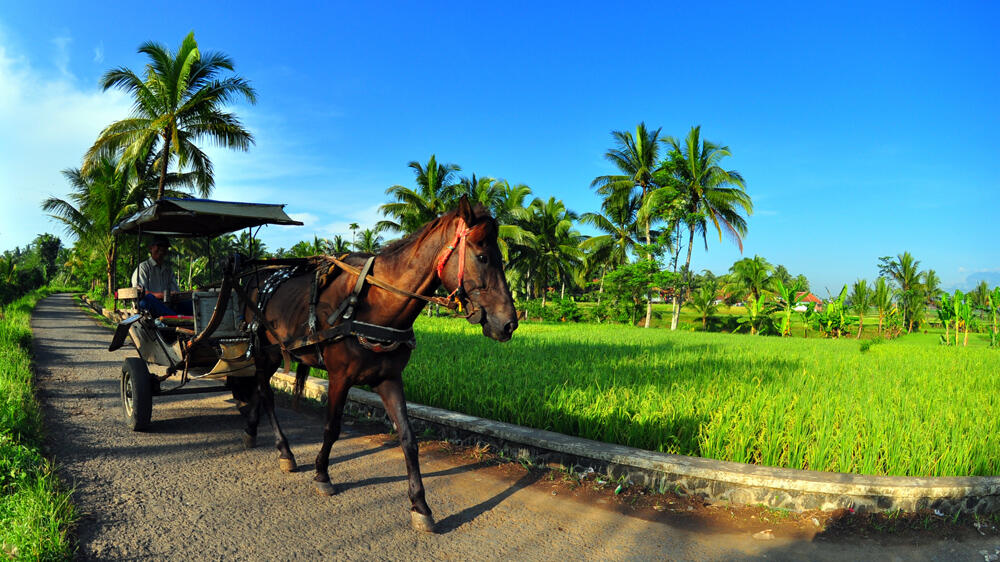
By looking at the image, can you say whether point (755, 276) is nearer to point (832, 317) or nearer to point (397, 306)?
point (832, 317)

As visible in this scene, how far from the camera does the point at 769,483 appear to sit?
3482 mm

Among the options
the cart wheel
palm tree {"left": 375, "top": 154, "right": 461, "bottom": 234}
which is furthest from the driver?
palm tree {"left": 375, "top": 154, "right": 461, "bottom": 234}

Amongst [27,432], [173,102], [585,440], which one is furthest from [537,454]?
[173,102]

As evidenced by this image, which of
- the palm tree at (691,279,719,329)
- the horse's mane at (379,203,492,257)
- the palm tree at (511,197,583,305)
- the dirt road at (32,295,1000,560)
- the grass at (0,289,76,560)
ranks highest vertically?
the palm tree at (511,197,583,305)

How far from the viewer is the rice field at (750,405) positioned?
3.90 m

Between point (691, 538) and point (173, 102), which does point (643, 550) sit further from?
point (173, 102)

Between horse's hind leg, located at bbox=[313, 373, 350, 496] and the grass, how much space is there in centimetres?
134

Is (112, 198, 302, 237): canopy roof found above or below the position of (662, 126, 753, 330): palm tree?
below

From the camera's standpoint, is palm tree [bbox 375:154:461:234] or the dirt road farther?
palm tree [bbox 375:154:461:234]

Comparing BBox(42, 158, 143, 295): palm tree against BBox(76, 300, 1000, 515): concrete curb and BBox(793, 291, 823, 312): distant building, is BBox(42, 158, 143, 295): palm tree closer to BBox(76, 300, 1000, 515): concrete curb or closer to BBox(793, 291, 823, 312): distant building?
BBox(76, 300, 1000, 515): concrete curb

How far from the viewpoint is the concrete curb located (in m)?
3.40

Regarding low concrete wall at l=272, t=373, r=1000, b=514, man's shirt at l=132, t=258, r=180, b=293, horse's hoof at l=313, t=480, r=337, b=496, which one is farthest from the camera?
man's shirt at l=132, t=258, r=180, b=293

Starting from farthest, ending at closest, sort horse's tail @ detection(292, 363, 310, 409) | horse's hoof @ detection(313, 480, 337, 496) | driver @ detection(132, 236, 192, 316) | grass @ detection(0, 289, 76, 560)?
driver @ detection(132, 236, 192, 316) < horse's tail @ detection(292, 363, 310, 409) < horse's hoof @ detection(313, 480, 337, 496) < grass @ detection(0, 289, 76, 560)

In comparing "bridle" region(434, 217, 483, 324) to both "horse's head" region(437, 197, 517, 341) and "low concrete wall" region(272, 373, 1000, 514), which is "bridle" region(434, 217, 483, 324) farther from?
"low concrete wall" region(272, 373, 1000, 514)
